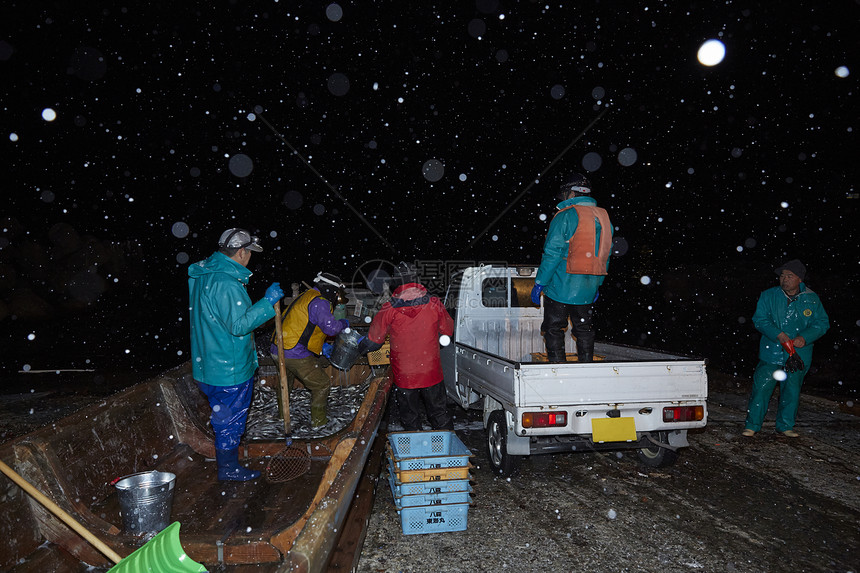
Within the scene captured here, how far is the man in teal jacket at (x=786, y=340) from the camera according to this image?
5785 millimetres

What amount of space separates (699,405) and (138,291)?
3027 cm

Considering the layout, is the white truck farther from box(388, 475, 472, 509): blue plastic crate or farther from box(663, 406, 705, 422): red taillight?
box(388, 475, 472, 509): blue plastic crate

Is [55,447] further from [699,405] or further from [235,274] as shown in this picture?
[699,405]

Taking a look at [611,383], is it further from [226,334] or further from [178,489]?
[178,489]

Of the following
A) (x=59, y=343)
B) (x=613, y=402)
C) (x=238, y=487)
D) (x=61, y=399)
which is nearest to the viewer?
→ (x=238, y=487)

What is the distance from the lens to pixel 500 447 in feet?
15.3

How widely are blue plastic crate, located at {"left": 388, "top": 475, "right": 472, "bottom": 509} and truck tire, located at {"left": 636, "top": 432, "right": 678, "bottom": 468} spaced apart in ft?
7.48

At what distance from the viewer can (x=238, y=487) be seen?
3885 millimetres

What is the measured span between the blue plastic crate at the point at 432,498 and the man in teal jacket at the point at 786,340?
177 inches

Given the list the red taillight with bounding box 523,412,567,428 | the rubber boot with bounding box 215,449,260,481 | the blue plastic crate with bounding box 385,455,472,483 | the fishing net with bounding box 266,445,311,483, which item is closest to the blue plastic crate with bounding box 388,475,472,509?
the blue plastic crate with bounding box 385,455,472,483

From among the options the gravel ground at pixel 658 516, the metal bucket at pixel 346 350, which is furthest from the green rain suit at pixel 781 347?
the metal bucket at pixel 346 350

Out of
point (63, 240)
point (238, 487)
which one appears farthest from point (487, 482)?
point (63, 240)

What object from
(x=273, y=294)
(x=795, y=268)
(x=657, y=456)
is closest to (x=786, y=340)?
(x=795, y=268)

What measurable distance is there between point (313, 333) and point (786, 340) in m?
5.88
